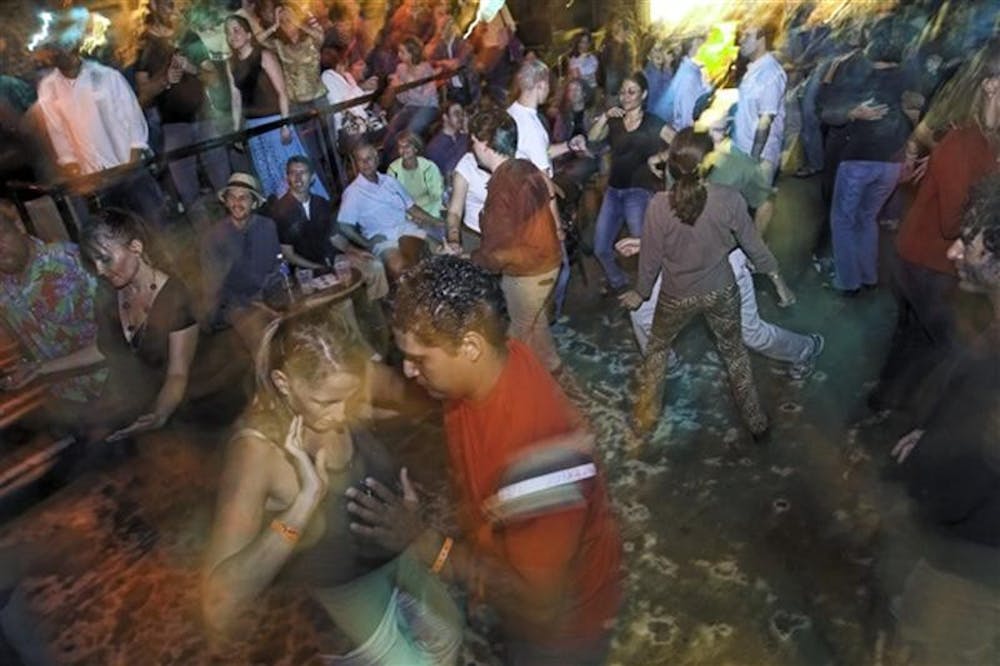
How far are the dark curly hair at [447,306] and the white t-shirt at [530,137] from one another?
10.4 feet

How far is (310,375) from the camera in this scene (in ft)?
7.75

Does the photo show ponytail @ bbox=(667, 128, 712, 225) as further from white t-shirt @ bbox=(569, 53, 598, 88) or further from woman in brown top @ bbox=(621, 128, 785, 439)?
white t-shirt @ bbox=(569, 53, 598, 88)

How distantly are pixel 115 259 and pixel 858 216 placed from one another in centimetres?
538

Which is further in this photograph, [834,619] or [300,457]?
[834,619]

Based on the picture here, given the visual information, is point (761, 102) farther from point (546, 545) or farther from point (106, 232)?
point (546, 545)

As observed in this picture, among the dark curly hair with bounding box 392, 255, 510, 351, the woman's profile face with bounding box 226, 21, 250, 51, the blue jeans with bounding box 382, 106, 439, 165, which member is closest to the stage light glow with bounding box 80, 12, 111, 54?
the woman's profile face with bounding box 226, 21, 250, 51

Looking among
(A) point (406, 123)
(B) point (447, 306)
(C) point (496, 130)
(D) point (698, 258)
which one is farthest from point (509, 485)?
(A) point (406, 123)

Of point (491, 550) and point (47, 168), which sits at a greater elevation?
point (47, 168)

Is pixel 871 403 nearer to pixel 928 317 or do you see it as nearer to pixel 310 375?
pixel 928 317

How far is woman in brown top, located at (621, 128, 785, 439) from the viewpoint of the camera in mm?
4066

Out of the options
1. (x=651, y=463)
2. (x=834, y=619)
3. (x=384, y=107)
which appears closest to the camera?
(x=834, y=619)

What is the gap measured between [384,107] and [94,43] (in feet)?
12.2

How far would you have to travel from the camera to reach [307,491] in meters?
2.30

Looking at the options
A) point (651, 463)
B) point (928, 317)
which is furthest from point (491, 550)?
point (928, 317)
